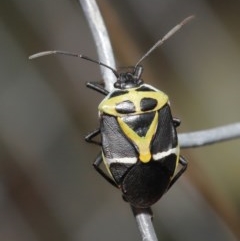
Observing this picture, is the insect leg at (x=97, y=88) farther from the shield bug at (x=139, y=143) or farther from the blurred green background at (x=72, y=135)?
the blurred green background at (x=72, y=135)

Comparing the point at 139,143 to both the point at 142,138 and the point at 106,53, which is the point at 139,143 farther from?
the point at 106,53

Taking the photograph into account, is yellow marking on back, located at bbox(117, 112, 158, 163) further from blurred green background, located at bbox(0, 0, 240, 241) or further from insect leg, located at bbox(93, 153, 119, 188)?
blurred green background, located at bbox(0, 0, 240, 241)

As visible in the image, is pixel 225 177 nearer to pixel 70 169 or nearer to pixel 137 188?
pixel 70 169

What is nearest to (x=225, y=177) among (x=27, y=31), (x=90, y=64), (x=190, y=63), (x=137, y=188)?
(x=190, y=63)

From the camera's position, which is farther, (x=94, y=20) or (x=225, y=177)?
(x=225, y=177)

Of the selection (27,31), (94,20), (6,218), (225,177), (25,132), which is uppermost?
(94,20)

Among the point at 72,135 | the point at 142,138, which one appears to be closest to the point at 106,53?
the point at 142,138

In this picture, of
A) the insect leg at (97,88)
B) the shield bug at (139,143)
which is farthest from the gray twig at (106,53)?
the insect leg at (97,88)
